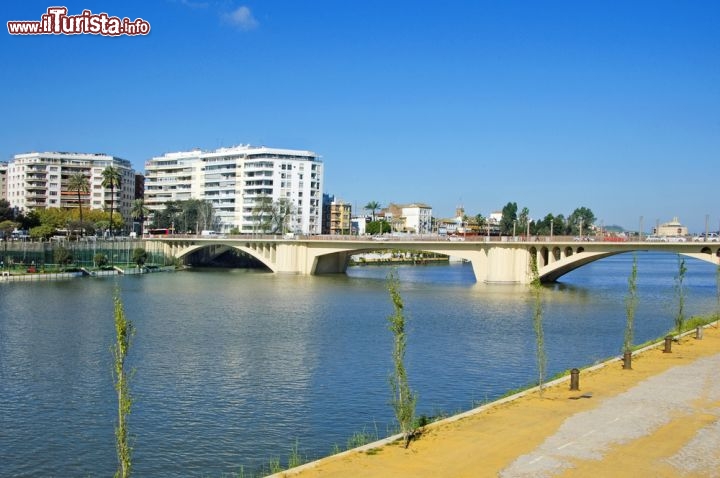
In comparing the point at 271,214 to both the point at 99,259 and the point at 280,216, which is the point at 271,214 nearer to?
the point at 280,216

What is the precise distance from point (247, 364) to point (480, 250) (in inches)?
2593

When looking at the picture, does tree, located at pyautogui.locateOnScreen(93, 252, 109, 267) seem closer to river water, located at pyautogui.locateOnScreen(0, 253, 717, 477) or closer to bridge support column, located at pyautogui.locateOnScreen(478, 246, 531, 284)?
river water, located at pyautogui.locateOnScreen(0, 253, 717, 477)

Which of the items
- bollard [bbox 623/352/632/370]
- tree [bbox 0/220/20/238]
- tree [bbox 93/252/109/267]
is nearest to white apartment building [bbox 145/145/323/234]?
tree [bbox 0/220/20/238]

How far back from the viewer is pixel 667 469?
791 inches

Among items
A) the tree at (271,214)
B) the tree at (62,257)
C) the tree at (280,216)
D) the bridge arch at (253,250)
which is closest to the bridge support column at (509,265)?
the bridge arch at (253,250)

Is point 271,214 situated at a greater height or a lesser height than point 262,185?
lesser

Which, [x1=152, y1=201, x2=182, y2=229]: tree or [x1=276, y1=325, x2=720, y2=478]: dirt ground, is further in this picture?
[x1=152, y1=201, x2=182, y2=229]: tree

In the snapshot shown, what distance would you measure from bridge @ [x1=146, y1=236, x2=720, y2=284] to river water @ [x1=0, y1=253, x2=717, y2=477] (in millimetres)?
10465

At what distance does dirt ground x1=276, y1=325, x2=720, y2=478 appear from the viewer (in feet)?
65.7

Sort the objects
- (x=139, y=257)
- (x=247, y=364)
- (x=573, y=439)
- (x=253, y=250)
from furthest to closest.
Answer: (x=253, y=250) < (x=139, y=257) < (x=247, y=364) < (x=573, y=439)

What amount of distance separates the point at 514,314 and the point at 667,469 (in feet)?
154

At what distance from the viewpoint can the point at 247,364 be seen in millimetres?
42156

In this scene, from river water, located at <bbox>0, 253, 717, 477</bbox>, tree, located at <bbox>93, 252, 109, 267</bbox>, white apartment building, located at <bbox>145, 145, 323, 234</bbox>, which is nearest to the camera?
river water, located at <bbox>0, 253, 717, 477</bbox>

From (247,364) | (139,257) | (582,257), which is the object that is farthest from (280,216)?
(247,364)
